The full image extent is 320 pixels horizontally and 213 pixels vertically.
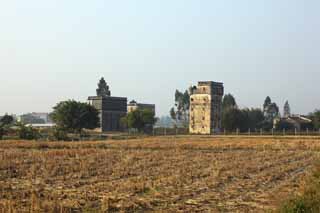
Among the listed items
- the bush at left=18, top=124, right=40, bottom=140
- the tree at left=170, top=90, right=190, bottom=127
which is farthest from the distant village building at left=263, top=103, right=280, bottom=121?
the bush at left=18, top=124, right=40, bottom=140

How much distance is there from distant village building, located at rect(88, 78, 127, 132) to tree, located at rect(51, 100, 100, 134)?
33872 mm

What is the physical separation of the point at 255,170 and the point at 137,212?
13.7 meters

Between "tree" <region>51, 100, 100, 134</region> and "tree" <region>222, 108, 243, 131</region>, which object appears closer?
"tree" <region>51, 100, 100, 134</region>

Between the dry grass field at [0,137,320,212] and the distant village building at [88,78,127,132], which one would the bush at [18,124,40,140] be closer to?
the dry grass field at [0,137,320,212]

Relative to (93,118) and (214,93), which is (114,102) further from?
(93,118)

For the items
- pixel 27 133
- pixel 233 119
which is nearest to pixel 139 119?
pixel 233 119

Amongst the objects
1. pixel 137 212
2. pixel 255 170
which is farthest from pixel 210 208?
pixel 255 170

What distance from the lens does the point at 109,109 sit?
13088 cm

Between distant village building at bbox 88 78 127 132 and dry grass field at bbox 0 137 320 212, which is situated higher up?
distant village building at bbox 88 78 127 132

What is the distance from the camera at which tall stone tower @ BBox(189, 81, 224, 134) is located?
406 ft

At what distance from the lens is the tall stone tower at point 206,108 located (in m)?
124

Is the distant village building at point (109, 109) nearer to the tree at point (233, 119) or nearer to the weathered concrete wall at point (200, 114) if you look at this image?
the weathered concrete wall at point (200, 114)

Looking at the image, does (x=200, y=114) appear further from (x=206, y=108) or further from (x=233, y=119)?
(x=233, y=119)

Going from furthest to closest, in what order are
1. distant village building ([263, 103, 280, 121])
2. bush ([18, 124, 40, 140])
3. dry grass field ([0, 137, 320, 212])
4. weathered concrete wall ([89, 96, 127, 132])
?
distant village building ([263, 103, 280, 121]) < weathered concrete wall ([89, 96, 127, 132]) < bush ([18, 124, 40, 140]) < dry grass field ([0, 137, 320, 212])
